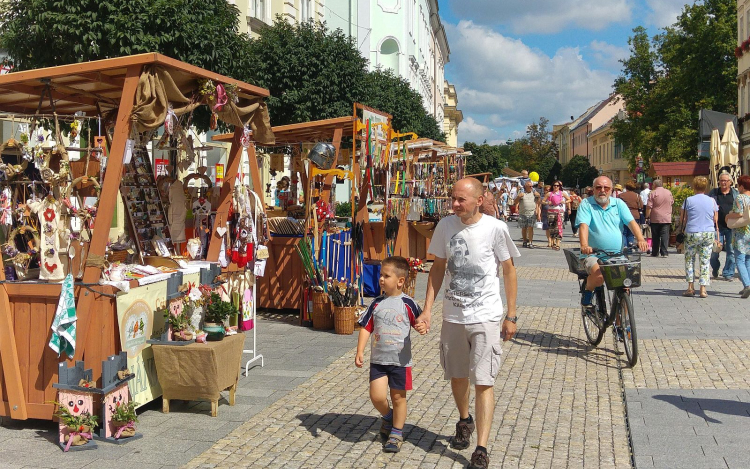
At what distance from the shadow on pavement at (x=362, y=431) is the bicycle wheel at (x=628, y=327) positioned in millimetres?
2679

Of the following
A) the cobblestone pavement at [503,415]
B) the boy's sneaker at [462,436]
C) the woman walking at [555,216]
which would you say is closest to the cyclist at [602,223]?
the cobblestone pavement at [503,415]

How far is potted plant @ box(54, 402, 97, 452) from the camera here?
5086 millimetres

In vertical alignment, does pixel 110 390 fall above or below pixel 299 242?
below

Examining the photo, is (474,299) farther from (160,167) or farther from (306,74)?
(306,74)

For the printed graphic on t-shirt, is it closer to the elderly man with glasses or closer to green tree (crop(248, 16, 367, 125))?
the elderly man with glasses

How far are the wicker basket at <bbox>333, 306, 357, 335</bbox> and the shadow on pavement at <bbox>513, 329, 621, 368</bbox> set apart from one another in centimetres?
183

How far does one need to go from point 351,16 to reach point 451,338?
4258cm

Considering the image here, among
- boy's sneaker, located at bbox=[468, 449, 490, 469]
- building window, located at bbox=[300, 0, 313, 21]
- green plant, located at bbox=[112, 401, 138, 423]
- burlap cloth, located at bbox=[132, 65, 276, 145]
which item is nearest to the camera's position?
boy's sneaker, located at bbox=[468, 449, 490, 469]

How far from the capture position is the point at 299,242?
31.6ft

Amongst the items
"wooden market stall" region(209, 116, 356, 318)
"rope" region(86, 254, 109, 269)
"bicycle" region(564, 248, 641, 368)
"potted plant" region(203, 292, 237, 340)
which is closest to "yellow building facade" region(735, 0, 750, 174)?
"wooden market stall" region(209, 116, 356, 318)

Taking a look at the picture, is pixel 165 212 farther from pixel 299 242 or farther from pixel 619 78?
pixel 619 78

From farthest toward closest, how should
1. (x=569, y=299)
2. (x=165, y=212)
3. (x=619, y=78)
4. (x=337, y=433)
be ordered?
(x=619, y=78) → (x=569, y=299) → (x=165, y=212) → (x=337, y=433)

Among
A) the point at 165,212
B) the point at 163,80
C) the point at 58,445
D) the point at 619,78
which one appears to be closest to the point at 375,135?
the point at 165,212

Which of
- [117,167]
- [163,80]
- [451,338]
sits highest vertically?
[163,80]
